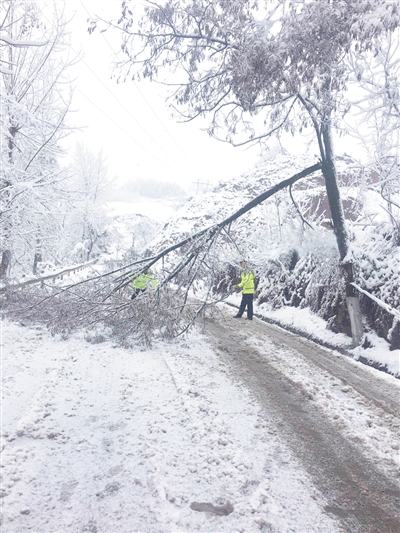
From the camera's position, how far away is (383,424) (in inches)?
182

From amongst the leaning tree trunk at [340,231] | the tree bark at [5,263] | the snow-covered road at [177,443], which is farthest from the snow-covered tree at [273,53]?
the tree bark at [5,263]

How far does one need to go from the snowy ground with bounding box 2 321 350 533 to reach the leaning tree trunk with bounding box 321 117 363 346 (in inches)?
157

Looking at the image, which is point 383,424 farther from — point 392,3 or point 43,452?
point 392,3

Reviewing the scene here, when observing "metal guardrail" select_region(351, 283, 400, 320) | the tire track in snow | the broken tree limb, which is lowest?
the tire track in snow

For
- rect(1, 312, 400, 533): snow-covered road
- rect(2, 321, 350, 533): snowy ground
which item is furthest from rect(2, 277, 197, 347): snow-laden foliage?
rect(2, 321, 350, 533): snowy ground

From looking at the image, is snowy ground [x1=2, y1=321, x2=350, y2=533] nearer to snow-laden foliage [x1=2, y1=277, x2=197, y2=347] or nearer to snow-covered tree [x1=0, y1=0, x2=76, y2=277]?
snow-laden foliage [x1=2, y1=277, x2=197, y2=347]

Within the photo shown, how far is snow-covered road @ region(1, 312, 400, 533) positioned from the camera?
276 centimetres

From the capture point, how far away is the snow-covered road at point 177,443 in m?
2.76

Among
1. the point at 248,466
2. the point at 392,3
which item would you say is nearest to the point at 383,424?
the point at 248,466

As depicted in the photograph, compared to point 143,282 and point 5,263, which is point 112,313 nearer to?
point 143,282

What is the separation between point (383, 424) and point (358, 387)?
4.35 ft

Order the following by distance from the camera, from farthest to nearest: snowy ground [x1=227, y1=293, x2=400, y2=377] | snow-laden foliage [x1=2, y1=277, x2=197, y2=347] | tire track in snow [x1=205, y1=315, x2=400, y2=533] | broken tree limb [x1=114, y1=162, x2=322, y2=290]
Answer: broken tree limb [x1=114, y1=162, x2=322, y2=290] → snow-laden foliage [x1=2, y1=277, x2=197, y2=347] → snowy ground [x1=227, y1=293, x2=400, y2=377] → tire track in snow [x1=205, y1=315, x2=400, y2=533]

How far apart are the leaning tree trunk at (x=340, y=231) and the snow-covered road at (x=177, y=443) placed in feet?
6.06

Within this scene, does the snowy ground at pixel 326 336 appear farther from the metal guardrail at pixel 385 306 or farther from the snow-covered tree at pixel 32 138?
the snow-covered tree at pixel 32 138
